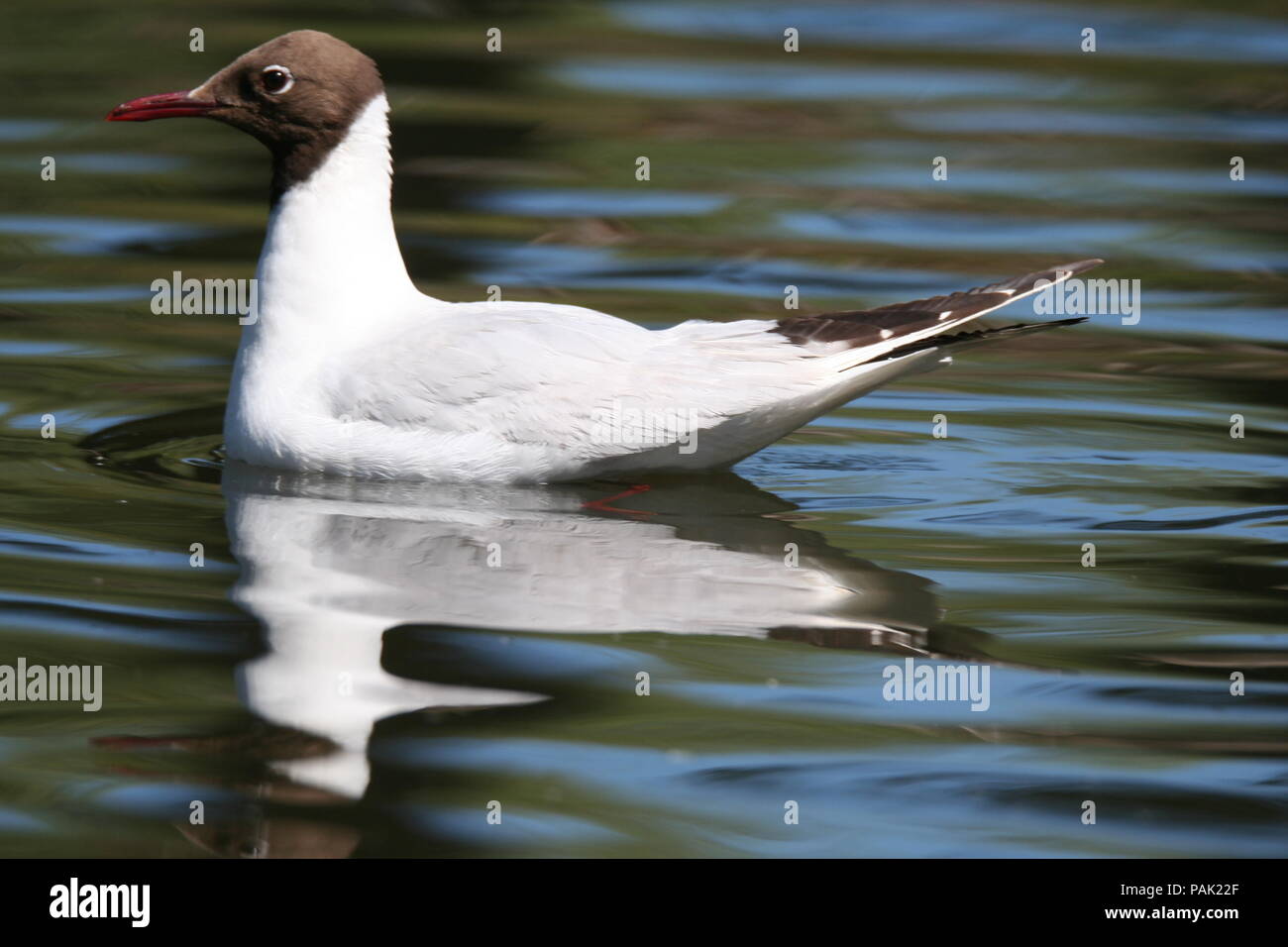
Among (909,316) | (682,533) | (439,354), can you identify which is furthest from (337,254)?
(909,316)

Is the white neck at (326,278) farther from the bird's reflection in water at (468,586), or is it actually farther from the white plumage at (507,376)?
the bird's reflection in water at (468,586)

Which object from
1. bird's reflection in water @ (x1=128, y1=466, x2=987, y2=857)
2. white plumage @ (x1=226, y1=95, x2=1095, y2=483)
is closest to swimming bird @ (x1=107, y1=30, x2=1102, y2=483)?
white plumage @ (x1=226, y1=95, x2=1095, y2=483)

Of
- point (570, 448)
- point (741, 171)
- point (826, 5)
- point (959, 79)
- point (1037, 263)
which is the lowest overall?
point (570, 448)

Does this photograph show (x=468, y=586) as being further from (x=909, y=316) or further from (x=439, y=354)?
(x=909, y=316)

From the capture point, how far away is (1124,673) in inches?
229

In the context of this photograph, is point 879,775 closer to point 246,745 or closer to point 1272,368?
point 246,745

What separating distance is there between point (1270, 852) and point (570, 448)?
3160mm

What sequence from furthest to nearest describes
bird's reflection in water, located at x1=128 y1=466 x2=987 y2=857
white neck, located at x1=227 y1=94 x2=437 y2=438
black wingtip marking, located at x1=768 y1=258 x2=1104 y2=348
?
white neck, located at x1=227 y1=94 x2=437 y2=438
black wingtip marking, located at x1=768 y1=258 x2=1104 y2=348
bird's reflection in water, located at x1=128 y1=466 x2=987 y2=857

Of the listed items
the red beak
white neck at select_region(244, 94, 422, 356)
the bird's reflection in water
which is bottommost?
the bird's reflection in water

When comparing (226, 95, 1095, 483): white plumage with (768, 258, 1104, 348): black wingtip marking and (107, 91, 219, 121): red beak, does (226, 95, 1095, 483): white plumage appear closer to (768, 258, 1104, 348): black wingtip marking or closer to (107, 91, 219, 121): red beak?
(768, 258, 1104, 348): black wingtip marking

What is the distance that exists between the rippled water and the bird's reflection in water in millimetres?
21

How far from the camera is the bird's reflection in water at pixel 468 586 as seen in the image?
5.30 metres

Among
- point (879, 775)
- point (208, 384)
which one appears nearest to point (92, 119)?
point (208, 384)

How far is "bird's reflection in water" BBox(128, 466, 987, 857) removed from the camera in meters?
5.30
